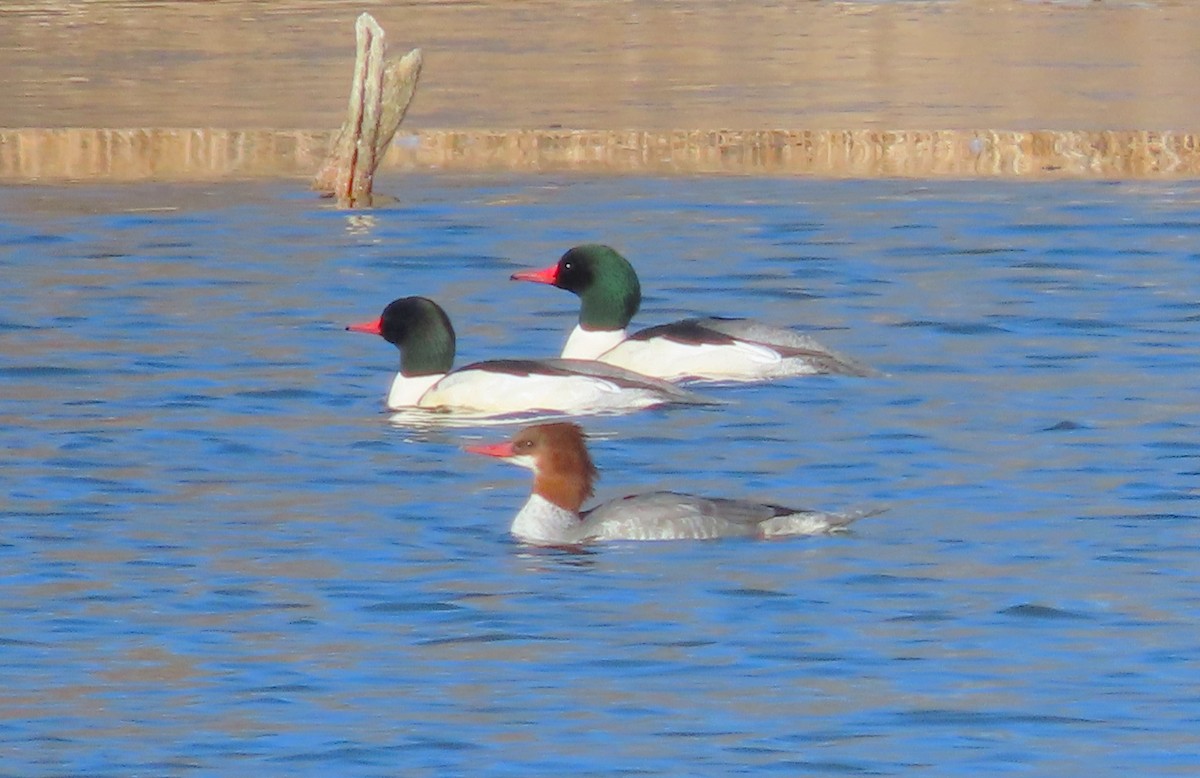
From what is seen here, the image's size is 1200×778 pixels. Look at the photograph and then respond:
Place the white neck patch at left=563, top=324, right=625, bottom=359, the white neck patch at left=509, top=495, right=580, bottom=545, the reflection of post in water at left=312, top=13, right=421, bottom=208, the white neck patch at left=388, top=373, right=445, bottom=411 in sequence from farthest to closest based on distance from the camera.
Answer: the reflection of post in water at left=312, top=13, right=421, bottom=208, the white neck patch at left=563, top=324, right=625, bottom=359, the white neck patch at left=388, top=373, right=445, bottom=411, the white neck patch at left=509, top=495, right=580, bottom=545

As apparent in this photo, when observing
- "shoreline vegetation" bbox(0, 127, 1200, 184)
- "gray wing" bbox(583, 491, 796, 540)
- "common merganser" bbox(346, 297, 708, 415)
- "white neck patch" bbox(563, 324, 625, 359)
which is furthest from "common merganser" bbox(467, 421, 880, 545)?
"shoreline vegetation" bbox(0, 127, 1200, 184)

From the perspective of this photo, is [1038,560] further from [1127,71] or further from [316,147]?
[1127,71]

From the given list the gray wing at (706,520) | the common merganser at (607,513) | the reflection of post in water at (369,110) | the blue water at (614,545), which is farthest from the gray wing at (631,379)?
the reflection of post in water at (369,110)

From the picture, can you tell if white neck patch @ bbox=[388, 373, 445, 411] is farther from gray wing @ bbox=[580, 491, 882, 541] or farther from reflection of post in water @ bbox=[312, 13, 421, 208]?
reflection of post in water @ bbox=[312, 13, 421, 208]

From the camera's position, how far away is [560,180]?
23.0m

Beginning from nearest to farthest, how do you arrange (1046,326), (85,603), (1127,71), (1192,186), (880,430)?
1. (85,603)
2. (880,430)
3. (1046,326)
4. (1192,186)
5. (1127,71)

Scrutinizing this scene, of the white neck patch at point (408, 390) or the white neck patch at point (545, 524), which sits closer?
the white neck patch at point (545, 524)

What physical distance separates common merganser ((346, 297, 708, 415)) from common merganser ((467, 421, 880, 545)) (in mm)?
2783

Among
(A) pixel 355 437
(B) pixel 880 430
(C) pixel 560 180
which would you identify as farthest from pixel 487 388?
(C) pixel 560 180

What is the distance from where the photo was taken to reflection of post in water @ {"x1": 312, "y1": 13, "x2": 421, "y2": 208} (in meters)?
20.0

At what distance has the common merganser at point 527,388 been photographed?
43.8 ft

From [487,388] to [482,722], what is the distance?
560 cm

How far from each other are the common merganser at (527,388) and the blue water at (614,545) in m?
0.20

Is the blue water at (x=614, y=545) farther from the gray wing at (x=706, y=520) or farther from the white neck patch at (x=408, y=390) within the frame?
the white neck patch at (x=408, y=390)
